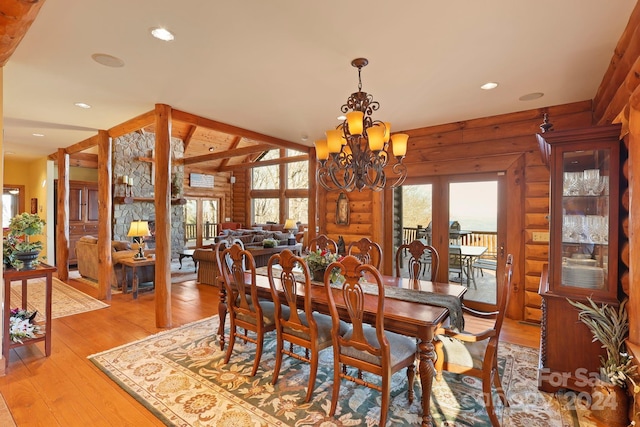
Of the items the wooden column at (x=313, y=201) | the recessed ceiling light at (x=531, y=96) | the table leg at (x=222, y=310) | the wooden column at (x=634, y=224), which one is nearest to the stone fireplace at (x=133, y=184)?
the wooden column at (x=313, y=201)

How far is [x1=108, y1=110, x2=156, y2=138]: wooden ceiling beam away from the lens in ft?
13.7

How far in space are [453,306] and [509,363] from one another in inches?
48.4

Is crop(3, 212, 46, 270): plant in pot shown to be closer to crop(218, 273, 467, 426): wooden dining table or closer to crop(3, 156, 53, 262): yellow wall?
crop(218, 273, 467, 426): wooden dining table

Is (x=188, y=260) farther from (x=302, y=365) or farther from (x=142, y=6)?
(x=142, y=6)

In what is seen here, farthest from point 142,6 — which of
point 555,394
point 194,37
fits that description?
point 555,394

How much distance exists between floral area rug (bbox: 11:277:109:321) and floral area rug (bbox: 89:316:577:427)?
6.07 ft

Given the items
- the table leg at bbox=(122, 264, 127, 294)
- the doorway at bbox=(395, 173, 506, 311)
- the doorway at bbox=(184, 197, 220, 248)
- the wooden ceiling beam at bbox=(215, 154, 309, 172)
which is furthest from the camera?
the doorway at bbox=(184, 197, 220, 248)

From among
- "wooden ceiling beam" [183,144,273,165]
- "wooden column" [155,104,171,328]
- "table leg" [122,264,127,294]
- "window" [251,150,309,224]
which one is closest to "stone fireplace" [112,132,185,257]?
"wooden ceiling beam" [183,144,273,165]

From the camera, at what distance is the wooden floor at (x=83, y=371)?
2195mm

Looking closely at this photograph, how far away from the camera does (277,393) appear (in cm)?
245

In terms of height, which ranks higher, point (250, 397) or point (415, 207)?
point (415, 207)

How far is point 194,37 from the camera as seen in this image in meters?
2.33

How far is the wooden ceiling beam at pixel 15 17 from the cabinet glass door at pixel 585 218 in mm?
3639

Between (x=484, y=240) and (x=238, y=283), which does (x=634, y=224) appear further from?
(x=238, y=283)
